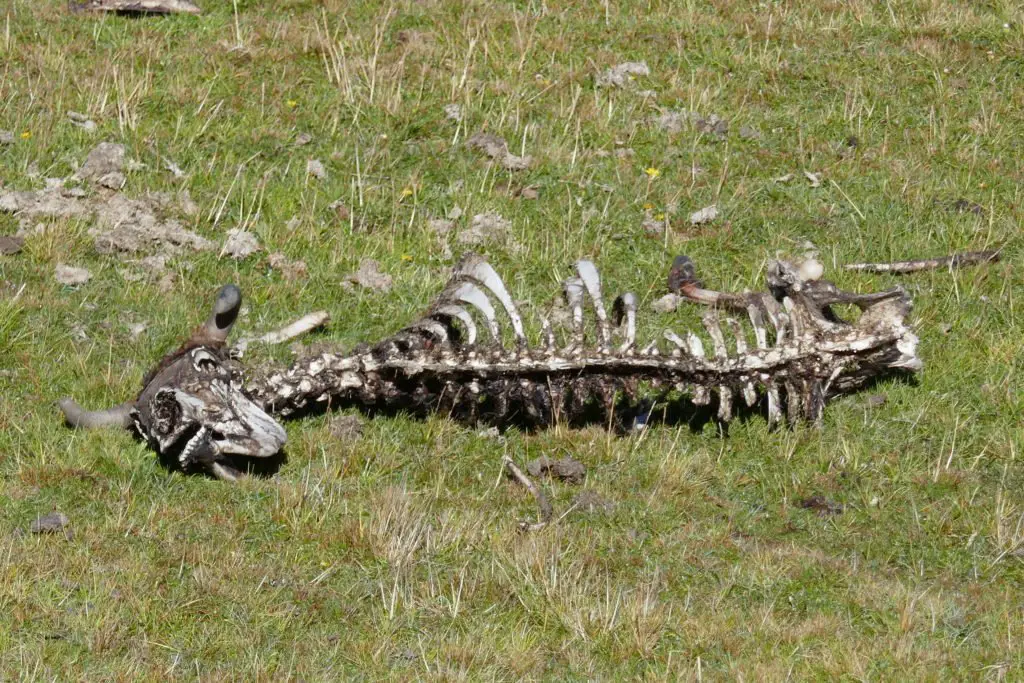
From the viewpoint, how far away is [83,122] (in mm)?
9391

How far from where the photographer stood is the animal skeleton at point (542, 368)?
6.71 meters

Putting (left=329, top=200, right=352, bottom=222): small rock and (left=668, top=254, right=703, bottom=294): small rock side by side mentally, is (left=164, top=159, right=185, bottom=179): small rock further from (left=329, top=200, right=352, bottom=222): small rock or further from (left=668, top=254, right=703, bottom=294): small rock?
(left=668, top=254, right=703, bottom=294): small rock

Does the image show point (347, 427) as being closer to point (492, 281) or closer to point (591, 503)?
point (492, 281)

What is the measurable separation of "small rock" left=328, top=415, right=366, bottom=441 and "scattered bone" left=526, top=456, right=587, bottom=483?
0.93 meters

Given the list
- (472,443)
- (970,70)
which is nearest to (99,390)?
(472,443)

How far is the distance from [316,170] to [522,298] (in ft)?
6.44

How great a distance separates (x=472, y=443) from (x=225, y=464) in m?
1.30

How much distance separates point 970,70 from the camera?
1100cm

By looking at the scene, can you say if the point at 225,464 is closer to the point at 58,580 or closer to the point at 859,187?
the point at 58,580

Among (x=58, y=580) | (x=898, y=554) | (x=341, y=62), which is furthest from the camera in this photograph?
(x=341, y=62)

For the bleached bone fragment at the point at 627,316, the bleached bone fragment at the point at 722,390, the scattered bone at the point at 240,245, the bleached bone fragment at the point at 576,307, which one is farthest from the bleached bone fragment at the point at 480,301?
the scattered bone at the point at 240,245

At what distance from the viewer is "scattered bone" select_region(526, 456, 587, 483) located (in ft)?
22.3

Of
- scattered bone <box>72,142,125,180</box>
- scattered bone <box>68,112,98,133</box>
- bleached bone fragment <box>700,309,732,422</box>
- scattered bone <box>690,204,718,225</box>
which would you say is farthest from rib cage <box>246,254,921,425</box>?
scattered bone <box>68,112,98,133</box>

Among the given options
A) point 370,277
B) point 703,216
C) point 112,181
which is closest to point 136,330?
point 370,277
